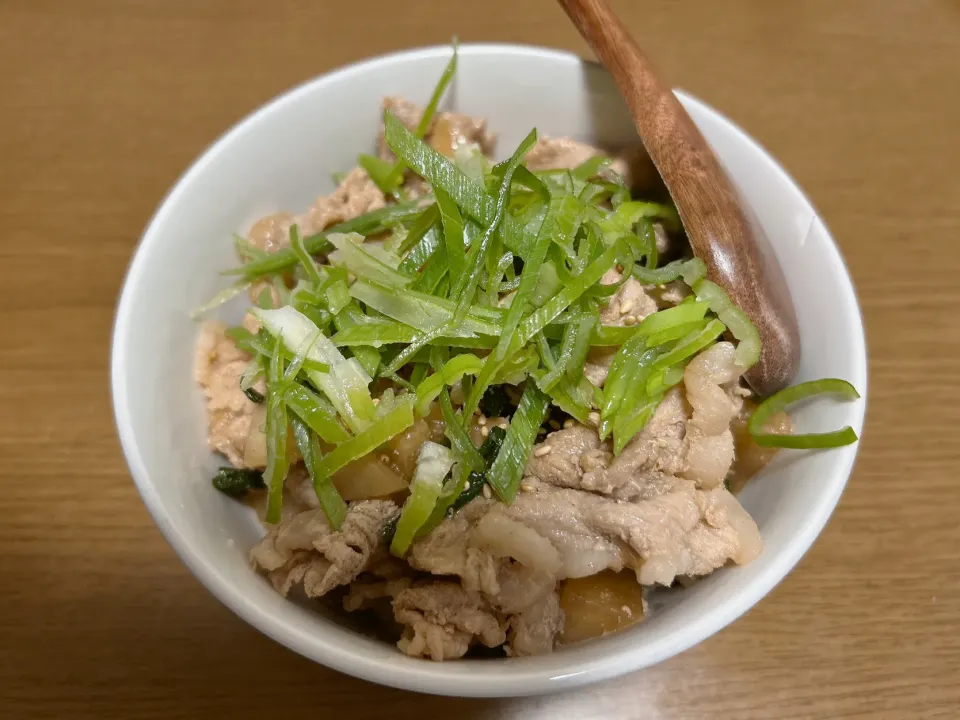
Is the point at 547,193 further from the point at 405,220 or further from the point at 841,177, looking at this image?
the point at 841,177

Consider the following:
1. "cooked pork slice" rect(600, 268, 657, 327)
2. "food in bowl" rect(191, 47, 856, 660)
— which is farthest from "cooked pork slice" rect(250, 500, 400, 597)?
"cooked pork slice" rect(600, 268, 657, 327)

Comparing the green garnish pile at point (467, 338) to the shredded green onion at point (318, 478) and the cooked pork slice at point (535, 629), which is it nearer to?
the shredded green onion at point (318, 478)

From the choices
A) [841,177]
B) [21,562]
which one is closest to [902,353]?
[841,177]

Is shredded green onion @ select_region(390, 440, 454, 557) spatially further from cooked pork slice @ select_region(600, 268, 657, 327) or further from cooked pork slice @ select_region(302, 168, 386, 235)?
cooked pork slice @ select_region(302, 168, 386, 235)

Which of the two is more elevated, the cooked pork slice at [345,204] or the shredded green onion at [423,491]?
the cooked pork slice at [345,204]

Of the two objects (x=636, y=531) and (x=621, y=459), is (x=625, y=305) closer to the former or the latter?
(x=621, y=459)

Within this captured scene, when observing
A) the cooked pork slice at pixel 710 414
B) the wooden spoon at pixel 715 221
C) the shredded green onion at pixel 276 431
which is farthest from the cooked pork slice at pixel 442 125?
the cooked pork slice at pixel 710 414
